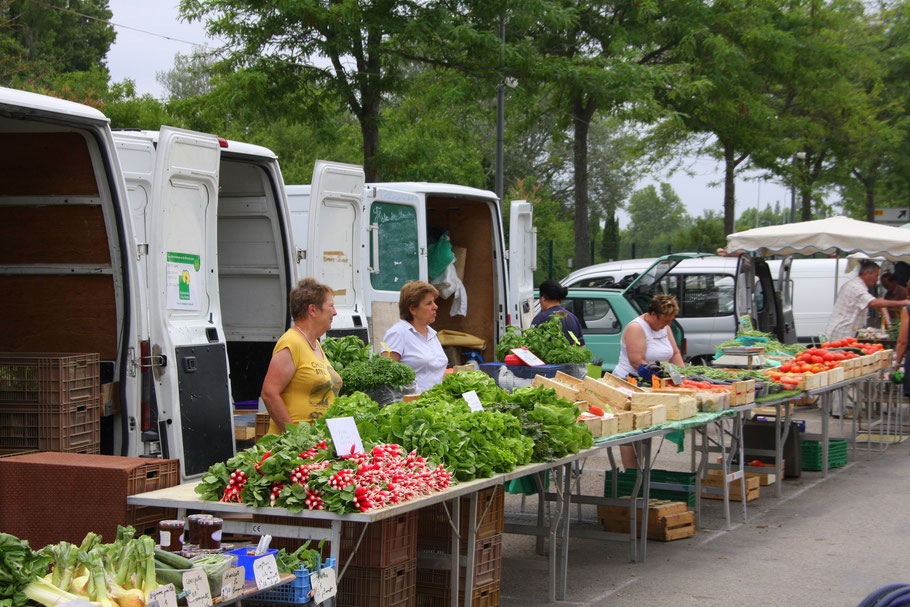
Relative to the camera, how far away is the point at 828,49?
973 inches

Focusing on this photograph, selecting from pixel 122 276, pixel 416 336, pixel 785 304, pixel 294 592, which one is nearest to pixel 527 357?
pixel 416 336

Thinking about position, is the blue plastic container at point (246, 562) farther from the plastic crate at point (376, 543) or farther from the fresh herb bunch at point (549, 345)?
the fresh herb bunch at point (549, 345)

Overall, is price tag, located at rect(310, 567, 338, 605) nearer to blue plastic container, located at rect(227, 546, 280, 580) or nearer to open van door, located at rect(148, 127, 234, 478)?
blue plastic container, located at rect(227, 546, 280, 580)

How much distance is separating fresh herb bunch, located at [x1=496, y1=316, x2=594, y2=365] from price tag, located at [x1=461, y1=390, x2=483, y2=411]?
119 inches

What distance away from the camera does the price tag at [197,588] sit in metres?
3.39

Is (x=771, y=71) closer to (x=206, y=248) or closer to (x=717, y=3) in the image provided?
(x=717, y=3)

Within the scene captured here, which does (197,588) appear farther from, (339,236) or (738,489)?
(738,489)

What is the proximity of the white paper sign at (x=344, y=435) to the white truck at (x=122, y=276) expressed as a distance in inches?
65.1

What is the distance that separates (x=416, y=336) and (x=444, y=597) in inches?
90.8

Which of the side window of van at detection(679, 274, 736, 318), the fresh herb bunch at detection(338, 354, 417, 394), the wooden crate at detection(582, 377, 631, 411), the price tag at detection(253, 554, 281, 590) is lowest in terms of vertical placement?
the price tag at detection(253, 554, 281, 590)

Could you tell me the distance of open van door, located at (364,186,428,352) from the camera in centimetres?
948

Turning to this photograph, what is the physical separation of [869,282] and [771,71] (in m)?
11.8

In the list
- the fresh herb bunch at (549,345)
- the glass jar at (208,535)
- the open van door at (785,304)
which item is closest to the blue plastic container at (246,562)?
the glass jar at (208,535)

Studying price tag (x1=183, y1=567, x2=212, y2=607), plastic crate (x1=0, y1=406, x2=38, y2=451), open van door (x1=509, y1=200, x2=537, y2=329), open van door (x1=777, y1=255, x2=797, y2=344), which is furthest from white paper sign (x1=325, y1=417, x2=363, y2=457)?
open van door (x1=777, y1=255, x2=797, y2=344)
